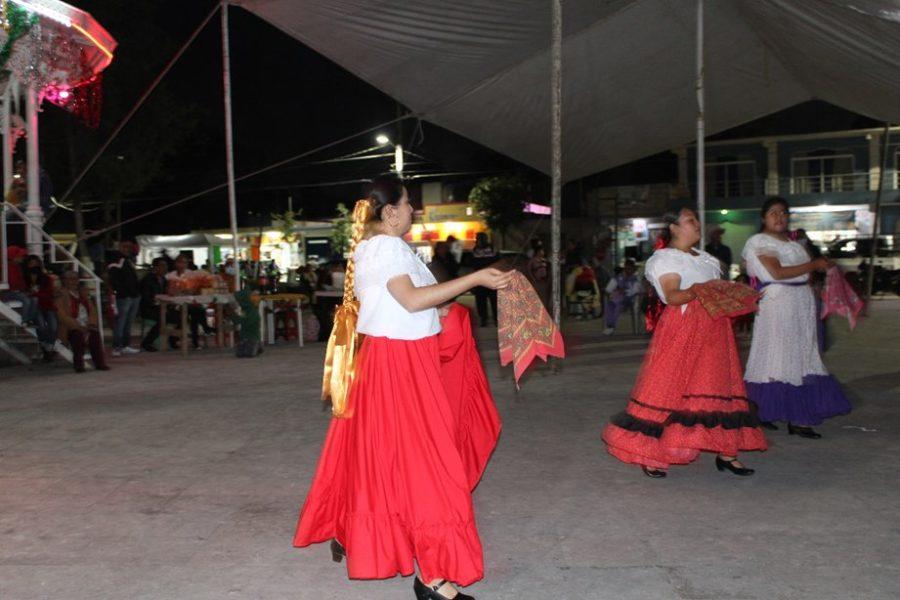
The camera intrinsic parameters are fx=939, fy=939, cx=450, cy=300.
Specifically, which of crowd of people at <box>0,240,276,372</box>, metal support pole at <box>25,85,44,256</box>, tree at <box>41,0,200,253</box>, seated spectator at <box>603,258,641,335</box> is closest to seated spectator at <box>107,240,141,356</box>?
crowd of people at <box>0,240,276,372</box>

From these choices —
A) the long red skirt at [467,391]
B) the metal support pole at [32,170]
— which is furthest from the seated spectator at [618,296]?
the long red skirt at [467,391]

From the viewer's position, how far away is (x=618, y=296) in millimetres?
15047

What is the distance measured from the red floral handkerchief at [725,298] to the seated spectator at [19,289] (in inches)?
383

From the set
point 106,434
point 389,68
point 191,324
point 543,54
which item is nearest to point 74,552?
point 106,434

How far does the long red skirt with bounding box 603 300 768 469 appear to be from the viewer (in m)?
→ 5.44

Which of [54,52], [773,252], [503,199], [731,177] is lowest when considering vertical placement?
[773,252]

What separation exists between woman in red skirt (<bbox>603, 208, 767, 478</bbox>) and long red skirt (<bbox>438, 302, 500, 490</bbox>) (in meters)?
1.62

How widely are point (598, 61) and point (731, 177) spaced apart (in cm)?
3262

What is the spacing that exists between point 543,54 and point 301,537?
7.73 meters

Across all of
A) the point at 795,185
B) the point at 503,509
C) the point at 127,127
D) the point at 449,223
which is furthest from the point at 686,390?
the point at 449,223

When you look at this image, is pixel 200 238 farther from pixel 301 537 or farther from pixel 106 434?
pixel 301 537

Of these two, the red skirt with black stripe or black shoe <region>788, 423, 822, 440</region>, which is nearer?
the red skirt with black stripe

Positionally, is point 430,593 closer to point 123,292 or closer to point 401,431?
point 401,431

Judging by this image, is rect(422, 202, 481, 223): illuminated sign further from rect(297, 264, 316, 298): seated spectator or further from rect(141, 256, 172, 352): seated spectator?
rect(141, 256, 172, 352): seated spectator
